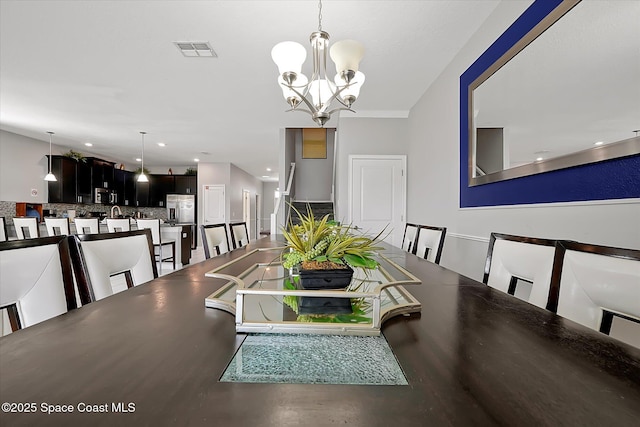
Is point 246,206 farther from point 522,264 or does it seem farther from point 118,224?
point 522,264

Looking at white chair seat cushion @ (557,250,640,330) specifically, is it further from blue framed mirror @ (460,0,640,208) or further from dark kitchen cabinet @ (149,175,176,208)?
dark kitchen cabinet @ (149,175,176,208)

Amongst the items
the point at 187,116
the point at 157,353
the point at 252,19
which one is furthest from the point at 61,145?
the point at 157,353

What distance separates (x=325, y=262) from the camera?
0.93m

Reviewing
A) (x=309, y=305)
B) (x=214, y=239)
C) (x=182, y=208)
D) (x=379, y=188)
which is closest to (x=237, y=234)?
(x=214, y=239)

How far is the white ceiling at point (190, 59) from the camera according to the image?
226 centimetres

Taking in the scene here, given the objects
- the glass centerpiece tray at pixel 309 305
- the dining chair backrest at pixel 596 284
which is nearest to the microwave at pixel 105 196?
the glass centerpiece tray at pixel 309 305

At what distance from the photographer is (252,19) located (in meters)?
2.35

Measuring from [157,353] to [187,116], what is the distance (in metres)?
4.94

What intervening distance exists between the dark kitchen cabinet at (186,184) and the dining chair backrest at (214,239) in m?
7.68

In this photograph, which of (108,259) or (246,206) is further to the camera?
(246,206)

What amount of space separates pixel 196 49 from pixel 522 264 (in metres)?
3.11

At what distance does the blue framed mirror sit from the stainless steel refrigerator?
337 inches

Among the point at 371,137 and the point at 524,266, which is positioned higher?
the point at 371,137

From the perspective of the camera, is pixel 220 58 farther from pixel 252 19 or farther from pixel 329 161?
pixel 329 161
